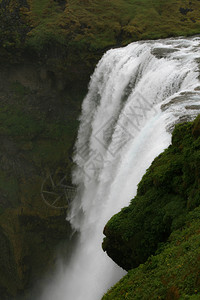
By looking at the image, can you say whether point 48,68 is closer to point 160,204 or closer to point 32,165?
point 32,165

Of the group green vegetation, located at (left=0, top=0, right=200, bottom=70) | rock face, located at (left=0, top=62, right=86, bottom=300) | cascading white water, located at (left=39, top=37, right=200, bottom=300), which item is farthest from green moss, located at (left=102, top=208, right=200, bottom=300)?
green vegetation, located at (left=0, top=0, right=200, bottom=70)

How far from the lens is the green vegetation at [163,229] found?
182 inches

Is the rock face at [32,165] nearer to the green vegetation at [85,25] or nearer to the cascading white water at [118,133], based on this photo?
the cascading white water at [118,133]

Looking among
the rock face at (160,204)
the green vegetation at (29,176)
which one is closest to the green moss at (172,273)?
the rock face at (160,204)

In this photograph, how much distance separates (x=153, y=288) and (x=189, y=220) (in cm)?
154

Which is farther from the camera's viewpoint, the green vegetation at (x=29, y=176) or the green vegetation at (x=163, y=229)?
the green vegetation at (x=29, y=176)

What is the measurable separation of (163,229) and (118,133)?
369 inches

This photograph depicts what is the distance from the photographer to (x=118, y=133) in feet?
50.1

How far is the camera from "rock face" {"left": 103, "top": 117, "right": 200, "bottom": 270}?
6.20 meters

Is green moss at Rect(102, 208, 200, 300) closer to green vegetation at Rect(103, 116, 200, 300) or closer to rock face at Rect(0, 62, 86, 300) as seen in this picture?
green vegetation at Rect(103, 116, 200, 300)

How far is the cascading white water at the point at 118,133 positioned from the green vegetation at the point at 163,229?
199 centimetres

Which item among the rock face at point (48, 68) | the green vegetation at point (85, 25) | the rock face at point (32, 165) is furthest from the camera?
the green vegetation at point (85, 25)

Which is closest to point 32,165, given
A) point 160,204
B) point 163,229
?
point 160,204

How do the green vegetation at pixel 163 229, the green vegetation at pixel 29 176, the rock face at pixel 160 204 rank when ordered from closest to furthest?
the green vegetation at pixel 163 229, the rock face at pixel 160 204, the green vegetation at pixel 29 176
